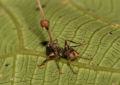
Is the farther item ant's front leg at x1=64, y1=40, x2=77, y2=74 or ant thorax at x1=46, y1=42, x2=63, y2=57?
ant thorax at x1=46, y1=42, x2=63, y2=57

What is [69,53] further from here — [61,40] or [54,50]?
[61,40]

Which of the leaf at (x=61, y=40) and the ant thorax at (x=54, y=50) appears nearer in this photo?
the leaf at (x=61, y=40)

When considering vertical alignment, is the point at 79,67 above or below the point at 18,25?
below

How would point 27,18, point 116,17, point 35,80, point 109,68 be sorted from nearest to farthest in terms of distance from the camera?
1. point 109,68
2. point 35,80
3. point 116,17
4. point 27,18

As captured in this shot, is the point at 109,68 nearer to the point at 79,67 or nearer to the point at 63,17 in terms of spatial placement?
the point at 79,67

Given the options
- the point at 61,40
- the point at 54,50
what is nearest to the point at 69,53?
the point at 54,50

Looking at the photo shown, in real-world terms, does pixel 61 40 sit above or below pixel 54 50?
above

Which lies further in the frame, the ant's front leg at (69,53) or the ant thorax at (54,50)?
the ant thorax at (54,50)

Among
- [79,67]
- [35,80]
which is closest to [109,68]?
[79,67]
